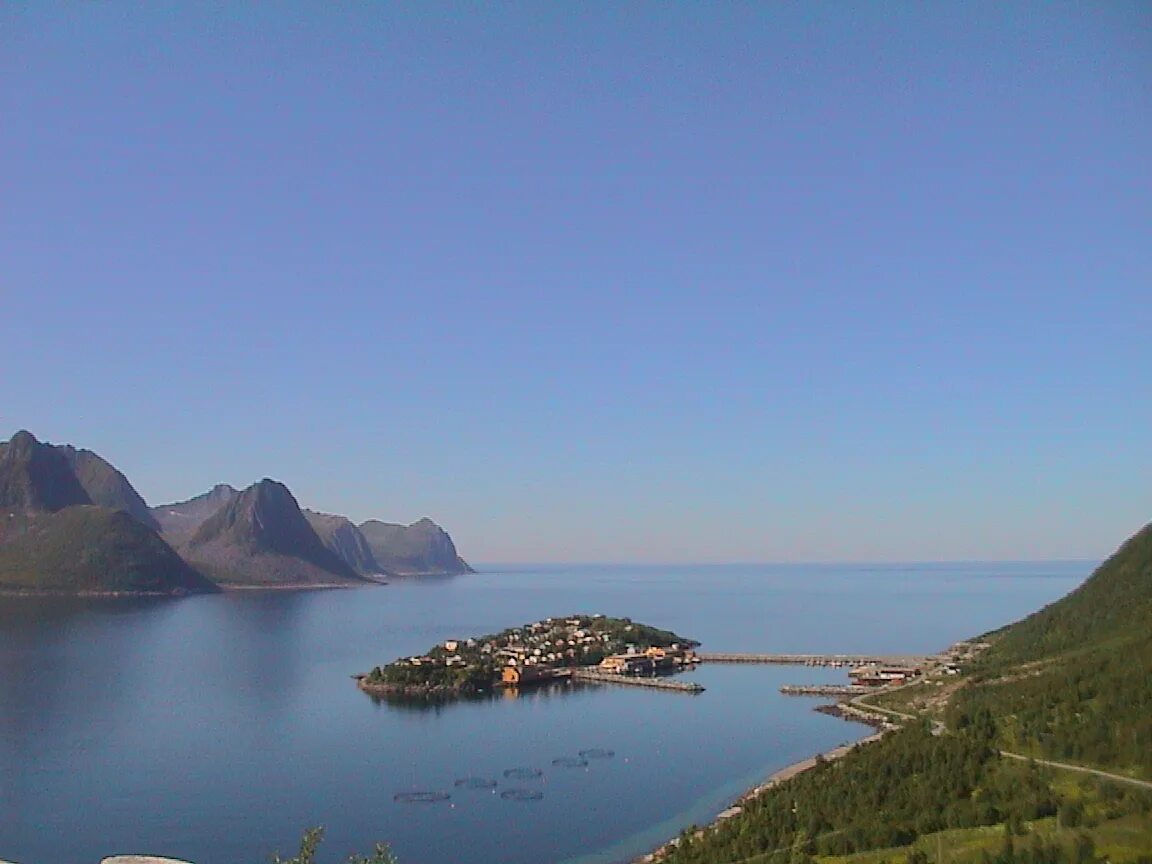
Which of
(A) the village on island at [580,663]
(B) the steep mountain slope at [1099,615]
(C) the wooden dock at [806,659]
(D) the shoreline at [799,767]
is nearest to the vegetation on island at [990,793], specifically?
(D) the shoreline at [799,767]

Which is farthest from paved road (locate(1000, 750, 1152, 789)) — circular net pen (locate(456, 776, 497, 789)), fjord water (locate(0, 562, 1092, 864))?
circular net pen (locate(456, 776, 497, 789))

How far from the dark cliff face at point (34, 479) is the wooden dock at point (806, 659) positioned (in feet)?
337

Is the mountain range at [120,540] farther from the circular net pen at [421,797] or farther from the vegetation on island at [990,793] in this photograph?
the vegetation on island at [990,793]

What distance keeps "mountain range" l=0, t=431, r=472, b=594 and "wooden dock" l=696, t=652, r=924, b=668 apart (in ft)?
258

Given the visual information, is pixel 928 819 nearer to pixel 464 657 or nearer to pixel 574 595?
pixel 464 657

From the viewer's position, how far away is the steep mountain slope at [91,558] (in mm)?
109125

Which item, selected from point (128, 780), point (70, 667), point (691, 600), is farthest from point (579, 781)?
point (691, 600)

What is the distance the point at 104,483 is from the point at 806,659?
144287 mm

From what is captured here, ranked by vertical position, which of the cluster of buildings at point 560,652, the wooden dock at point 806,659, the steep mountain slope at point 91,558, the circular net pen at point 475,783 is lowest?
the circular net pen at point 475,783

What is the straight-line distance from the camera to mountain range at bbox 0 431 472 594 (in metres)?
113

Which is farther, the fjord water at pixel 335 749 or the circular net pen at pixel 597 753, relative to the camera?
the circular net pen at pixel 597 753

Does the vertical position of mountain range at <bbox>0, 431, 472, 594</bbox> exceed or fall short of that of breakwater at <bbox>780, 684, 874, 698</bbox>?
it exceeds it

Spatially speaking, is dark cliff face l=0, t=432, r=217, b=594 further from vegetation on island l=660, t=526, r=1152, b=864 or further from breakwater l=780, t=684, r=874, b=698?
vegetation on island l=660, t=526, r=1152, b=864

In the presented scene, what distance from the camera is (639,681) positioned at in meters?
48.6
